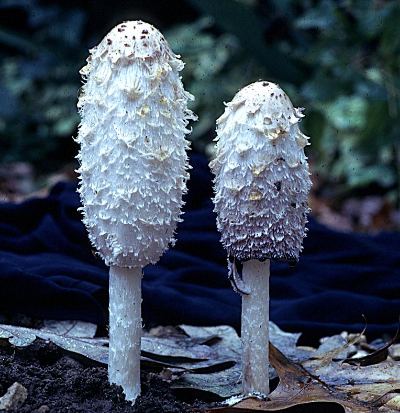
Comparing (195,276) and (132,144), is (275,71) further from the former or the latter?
(132,144)

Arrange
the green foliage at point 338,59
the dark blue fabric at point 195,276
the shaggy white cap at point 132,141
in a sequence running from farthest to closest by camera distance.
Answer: the green foliage at point 338,59 → the dark blue fabric at point 195,276 → the shaggy white cap at point 132,141

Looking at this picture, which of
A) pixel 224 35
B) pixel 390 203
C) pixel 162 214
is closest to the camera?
pixel 162 214

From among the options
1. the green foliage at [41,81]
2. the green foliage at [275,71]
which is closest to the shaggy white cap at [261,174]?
the green foliage at [275,71]

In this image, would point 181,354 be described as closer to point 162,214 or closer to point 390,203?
point 162,214

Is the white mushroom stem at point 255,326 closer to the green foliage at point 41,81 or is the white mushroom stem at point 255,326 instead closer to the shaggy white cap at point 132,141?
the shaggy white cap at point 132,141

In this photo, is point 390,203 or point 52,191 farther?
point 390,203

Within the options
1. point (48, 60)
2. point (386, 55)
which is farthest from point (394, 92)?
point (48, 60)
